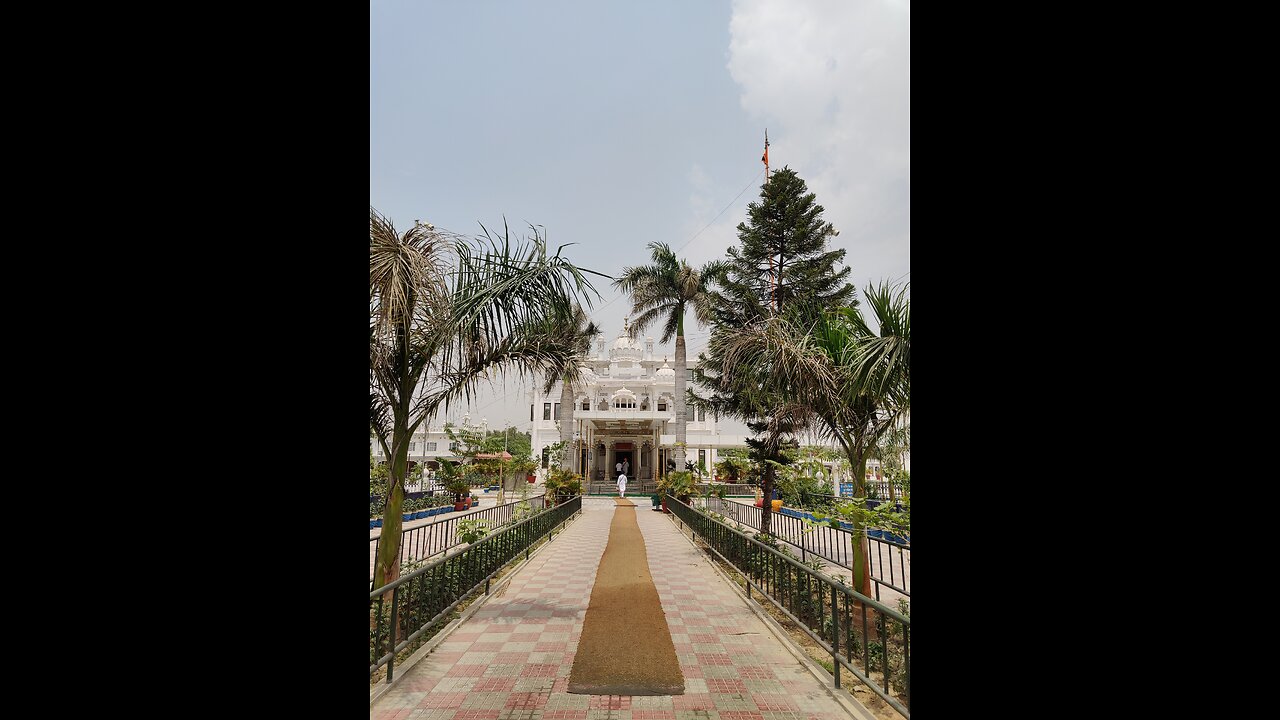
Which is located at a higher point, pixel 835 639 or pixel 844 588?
pixel 844 588

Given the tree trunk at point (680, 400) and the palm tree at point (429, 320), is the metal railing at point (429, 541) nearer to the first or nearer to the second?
the palm tree at point (429, 320)

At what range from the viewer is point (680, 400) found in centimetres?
2666

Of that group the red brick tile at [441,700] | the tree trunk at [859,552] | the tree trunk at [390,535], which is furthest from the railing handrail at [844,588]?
the tree trunk at [390,535]

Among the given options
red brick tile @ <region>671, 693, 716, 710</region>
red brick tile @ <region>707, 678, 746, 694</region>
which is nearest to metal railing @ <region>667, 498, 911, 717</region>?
red brick tile @ <region>707, 678, 746, 694</region>

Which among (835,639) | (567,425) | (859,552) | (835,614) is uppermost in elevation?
(567,425)

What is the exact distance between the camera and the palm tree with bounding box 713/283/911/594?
5.71 m

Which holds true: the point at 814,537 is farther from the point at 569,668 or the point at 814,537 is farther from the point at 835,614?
the point at 569,668

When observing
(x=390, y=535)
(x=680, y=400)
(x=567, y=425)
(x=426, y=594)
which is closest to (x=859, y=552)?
(x=426, y=594)

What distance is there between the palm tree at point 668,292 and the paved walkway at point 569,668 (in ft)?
51.7

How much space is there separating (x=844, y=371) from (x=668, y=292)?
703 inches

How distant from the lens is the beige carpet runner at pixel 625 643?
4922 millimetres
